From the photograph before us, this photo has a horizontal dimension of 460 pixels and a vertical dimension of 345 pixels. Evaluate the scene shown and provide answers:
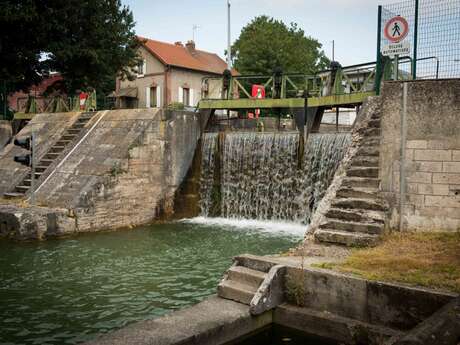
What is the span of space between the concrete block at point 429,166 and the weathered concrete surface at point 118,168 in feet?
28.1

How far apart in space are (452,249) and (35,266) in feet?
24.5

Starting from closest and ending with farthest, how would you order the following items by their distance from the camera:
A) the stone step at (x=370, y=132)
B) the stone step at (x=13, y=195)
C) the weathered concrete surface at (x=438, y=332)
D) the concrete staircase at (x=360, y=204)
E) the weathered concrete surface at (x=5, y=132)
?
1. the weathered concrete surface at (x=438, y=332)
2. the concrete staircase at (x=360, y=204)
3. the stone step at (x=370, y=132)
4. the stone step at (x=13, y=195)
5. the weathered concrete surface at (x=5, y=132)

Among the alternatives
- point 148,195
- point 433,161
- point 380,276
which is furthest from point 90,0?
point 380,276

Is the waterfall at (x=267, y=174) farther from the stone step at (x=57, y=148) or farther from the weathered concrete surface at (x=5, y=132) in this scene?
the weathered concrete surface at (x=5, y=132)

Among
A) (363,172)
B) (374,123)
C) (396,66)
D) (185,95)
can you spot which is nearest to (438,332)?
(363,172)

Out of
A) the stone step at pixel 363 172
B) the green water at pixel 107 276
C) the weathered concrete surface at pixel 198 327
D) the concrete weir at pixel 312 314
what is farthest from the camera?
the stone step at pixel 363 172

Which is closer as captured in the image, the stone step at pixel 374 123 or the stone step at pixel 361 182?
the stone step at pixel 361 182

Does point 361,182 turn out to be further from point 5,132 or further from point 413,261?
point 5,132

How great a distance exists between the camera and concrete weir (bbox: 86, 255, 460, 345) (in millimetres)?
5055

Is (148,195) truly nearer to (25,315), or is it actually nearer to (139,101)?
(25,315)

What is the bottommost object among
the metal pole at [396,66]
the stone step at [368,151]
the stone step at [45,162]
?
the stone step at [45,162]

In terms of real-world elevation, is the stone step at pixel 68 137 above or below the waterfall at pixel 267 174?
above

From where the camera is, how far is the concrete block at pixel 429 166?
24.9ft

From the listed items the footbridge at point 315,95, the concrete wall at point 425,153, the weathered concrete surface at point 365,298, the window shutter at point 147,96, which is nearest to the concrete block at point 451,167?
the concrete wall at point 425,153
